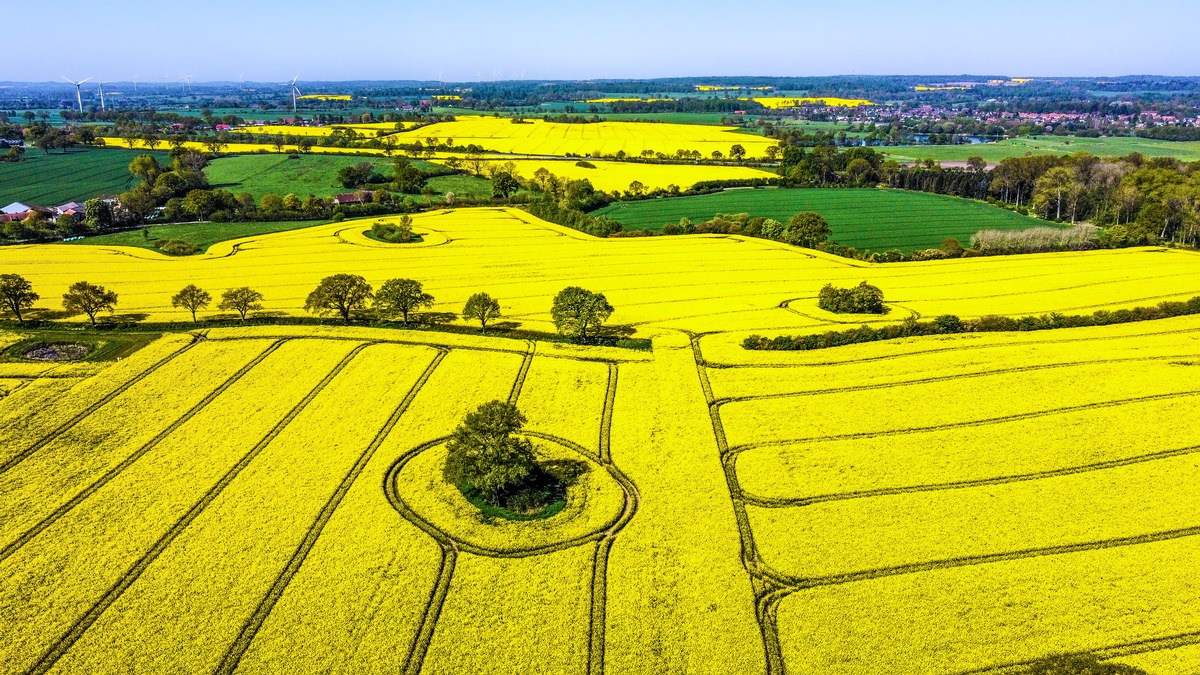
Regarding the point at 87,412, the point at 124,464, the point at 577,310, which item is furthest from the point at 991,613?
the point at 87,412

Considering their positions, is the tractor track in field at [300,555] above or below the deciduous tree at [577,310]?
below

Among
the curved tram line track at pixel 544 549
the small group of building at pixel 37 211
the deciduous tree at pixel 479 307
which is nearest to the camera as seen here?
the curved tram line track at pixel 544 549

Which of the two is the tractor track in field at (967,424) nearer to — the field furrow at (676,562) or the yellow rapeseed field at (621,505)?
the yellow rapeseed field at (621,505)

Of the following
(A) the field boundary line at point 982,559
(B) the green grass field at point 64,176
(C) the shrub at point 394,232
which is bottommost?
(A) the field boundary line at point 982,559

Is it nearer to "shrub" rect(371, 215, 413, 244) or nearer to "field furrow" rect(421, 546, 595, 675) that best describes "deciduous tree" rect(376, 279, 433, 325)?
"field furrow" rect(421, 546, 595, 675)

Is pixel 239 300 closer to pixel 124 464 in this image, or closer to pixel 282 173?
pixel 124 464

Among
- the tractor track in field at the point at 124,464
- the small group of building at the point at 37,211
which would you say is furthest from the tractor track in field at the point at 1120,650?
the small group of building at the point at 37,211

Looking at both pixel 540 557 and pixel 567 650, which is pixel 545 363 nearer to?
pixel 540 557
